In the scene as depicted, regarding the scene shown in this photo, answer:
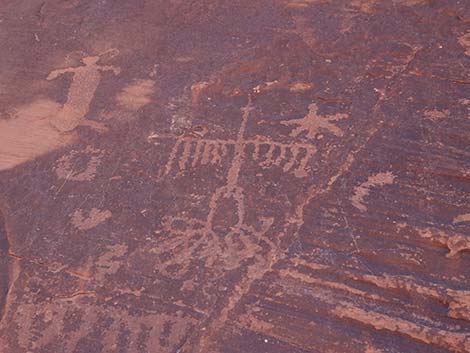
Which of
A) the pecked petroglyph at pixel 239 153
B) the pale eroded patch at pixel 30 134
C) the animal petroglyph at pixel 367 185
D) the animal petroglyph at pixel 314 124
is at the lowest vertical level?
the animal petroglyph at pixel 367 185

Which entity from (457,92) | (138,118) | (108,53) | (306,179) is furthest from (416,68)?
(108,53)

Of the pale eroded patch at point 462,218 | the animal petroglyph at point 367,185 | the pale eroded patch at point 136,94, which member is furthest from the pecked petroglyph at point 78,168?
the pale eroded patch at point 462,218

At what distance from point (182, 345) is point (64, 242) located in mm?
1022

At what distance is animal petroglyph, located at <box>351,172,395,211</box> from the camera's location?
3.48 m

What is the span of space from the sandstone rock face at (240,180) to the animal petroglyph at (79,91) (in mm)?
16

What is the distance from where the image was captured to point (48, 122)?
437 centimetres

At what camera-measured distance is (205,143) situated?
3.95 meters

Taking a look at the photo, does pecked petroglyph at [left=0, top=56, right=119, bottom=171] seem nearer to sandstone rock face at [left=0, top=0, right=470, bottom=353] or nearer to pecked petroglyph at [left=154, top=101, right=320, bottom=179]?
sandstone rock face at [left=0, top=0, right=470, bottom=353]

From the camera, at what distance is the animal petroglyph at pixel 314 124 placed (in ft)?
12.7

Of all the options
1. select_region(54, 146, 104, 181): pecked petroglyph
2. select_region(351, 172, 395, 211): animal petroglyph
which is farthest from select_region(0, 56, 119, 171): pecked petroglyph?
select_region(351, 172, 395, 211): animal petroglyph

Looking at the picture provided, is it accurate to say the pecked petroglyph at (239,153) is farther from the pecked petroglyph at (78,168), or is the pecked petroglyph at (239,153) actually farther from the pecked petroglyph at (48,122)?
the pecked petroglyph at (48,122)

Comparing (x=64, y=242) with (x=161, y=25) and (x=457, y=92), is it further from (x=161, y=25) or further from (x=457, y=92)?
(x=457, y=92)

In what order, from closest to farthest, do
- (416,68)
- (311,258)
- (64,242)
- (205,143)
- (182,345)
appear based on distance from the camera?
(182,345)
(311,258)
(64,242)
(205,143)
(416,68)

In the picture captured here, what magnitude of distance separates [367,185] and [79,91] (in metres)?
2.26
